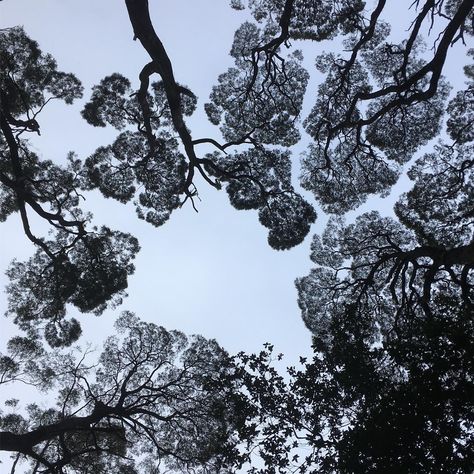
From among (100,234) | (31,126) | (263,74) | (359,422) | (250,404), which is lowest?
(359,422)

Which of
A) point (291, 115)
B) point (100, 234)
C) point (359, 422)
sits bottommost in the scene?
point (359, 422)

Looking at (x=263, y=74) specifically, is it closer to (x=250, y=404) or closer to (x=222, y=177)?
(x=222, y=177)

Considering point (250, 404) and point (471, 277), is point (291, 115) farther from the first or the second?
point (250, 404)

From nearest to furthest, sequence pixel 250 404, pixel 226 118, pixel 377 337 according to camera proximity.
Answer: pixel 250 404, pixel 377 337, pixel 226 118

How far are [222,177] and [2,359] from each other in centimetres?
804

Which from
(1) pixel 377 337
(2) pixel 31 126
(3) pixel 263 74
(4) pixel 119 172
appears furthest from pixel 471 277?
(2) pixel 31 126

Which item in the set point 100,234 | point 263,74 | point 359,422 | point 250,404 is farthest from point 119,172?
point 359,422

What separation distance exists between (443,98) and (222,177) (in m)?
5.77

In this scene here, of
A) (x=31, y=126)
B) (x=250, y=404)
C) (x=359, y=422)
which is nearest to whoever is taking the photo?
(x=359, y=422)

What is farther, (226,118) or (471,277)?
(226,118)

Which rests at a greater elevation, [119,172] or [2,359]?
[119,172]

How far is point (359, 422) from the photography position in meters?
6.32

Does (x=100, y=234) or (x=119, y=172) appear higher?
(x=119, y=172)

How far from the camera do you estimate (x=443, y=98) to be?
10.7 m
